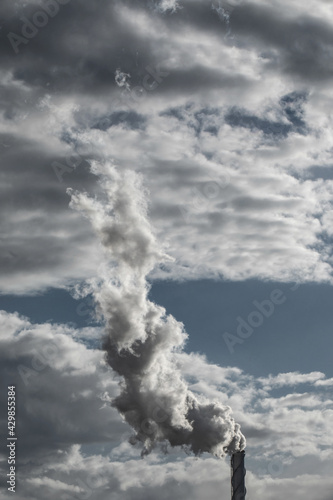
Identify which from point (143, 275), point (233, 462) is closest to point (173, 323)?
point (143, 275)

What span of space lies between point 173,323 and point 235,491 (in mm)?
15048

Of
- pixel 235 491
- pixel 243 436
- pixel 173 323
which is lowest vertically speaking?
pixel 235 491

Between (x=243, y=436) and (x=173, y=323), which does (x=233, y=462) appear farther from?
(x=173, y=323)

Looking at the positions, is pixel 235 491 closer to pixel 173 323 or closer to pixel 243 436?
pixel 243 436

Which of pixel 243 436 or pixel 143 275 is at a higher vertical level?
pixel 143 275

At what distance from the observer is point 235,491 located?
197 ft

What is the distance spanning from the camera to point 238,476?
61.1 m

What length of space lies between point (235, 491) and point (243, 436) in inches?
301

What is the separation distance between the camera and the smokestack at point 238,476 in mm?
60125

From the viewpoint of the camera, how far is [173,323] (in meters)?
63.5

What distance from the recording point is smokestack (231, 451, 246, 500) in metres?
60.1

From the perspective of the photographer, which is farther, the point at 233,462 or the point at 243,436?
the point at 243,436

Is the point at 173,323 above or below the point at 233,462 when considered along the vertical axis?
above

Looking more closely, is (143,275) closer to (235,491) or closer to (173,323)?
(173,323)
